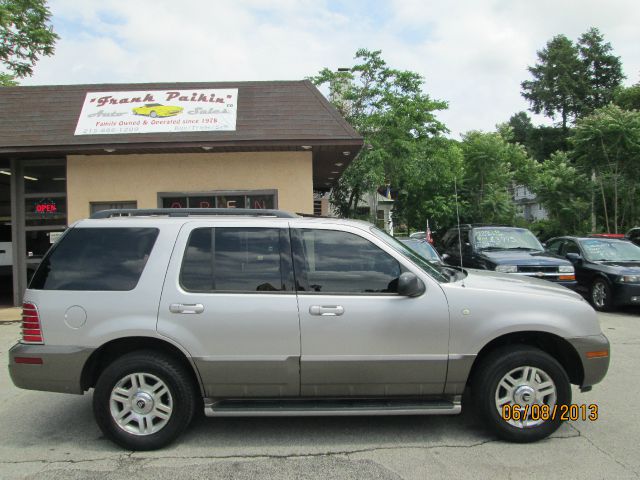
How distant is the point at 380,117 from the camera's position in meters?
19.7

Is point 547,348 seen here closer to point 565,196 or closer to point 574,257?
point 574,257

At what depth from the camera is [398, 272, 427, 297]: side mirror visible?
3.96 meters

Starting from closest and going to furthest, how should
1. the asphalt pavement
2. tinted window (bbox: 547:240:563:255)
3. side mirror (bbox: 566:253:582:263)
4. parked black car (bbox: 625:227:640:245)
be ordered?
the asphalt pavement → side mirror (bbox: 566:253:582:263) → tinted window (bbox: 547:240:563:255) → parked black car (bbox: 625:227:640:245)

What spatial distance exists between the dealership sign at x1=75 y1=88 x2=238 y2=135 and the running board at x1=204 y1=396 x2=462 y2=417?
8.02m

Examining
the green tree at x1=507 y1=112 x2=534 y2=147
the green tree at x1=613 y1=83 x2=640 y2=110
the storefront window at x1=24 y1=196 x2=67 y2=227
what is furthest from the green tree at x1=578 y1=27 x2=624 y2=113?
the storefront window at x1=24 y1=196 x2=67 y2=227

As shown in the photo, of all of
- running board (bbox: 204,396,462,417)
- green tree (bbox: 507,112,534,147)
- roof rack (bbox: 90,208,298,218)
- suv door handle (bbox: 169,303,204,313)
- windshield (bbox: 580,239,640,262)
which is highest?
green tree (bbox: 507,112,534,147)

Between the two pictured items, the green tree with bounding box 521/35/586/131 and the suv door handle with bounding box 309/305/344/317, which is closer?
the suv door handle with bounding box 309/305/344/317

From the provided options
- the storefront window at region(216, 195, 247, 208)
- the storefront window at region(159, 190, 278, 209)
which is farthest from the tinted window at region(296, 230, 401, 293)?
the storefront window at region(216, 195, 247, 208)

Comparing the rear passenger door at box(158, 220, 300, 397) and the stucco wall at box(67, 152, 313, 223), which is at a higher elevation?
the stucco wall at box(67, 152, 313, 223)

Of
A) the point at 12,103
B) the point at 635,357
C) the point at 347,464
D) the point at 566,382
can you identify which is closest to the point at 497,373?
the point at 566,382

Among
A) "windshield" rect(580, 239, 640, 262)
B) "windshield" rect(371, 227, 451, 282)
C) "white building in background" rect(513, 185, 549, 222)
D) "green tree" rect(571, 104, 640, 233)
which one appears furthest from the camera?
"white building in background" rect(513, 185, 549, 222)

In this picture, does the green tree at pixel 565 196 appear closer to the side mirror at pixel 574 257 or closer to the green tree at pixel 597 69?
the side mirror at pixel 574 257

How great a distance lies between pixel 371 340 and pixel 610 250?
32.3ft

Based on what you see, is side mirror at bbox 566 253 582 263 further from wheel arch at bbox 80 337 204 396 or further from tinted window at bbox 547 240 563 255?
wheel arch at bbox 80 337 204 396
